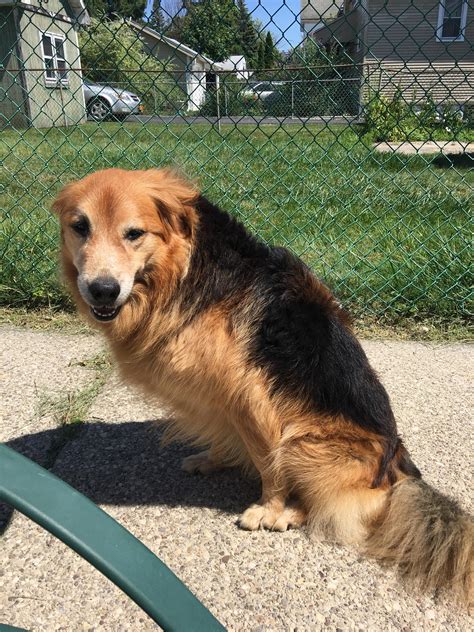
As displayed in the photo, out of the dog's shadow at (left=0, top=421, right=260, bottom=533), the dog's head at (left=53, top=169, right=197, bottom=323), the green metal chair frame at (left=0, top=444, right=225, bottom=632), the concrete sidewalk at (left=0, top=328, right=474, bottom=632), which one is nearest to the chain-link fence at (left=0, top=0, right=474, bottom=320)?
the concrete sidewalk at (left=0, top=328, right=474, bottom=632)

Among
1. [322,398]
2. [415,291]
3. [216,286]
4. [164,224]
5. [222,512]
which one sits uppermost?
[164,224]

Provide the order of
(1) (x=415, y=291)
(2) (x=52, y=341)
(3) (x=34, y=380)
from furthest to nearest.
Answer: (1) (x=415, y=291) < (2) (x=52, y=341) < (3) (x=34, y=380)

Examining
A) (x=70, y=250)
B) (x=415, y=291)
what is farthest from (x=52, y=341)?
(x=415, y=291)

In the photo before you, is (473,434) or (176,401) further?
(473,434)

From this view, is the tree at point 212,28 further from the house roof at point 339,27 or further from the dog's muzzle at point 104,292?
the dog's muzzle at point 104,292

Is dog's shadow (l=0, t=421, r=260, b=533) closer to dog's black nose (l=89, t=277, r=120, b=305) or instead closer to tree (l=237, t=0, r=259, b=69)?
dog's black nose (l=89, t=277, r=120, b=305)

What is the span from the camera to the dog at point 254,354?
2.04 metres

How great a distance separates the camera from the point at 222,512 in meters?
2.30

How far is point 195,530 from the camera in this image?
2174mm

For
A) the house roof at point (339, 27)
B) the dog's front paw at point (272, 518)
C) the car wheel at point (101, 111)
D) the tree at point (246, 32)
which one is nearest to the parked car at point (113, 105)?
the car wheel at point (101, 111)

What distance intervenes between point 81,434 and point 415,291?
2.62 metres

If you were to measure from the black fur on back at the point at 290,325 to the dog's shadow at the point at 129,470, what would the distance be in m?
0.67

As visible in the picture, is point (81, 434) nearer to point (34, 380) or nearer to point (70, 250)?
point (34, 380)

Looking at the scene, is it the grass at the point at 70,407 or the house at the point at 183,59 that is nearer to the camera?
the grass at the point at 70,407
